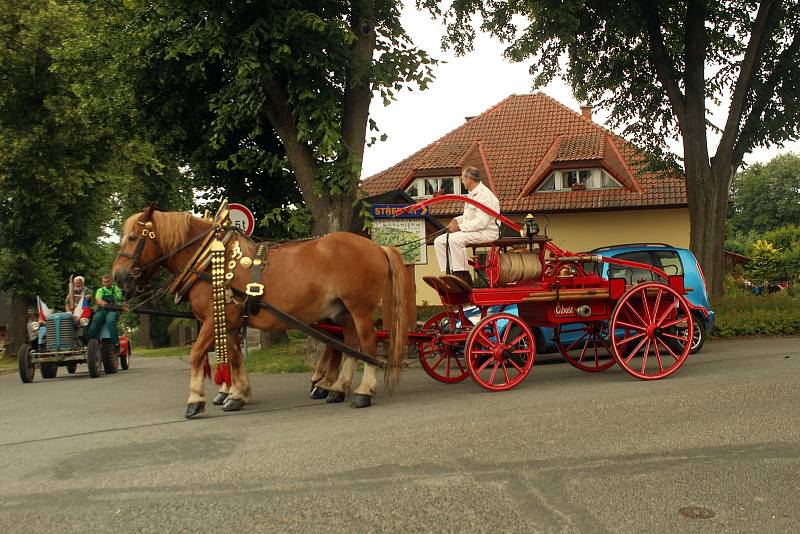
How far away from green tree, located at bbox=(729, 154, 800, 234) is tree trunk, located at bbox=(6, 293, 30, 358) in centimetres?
7566

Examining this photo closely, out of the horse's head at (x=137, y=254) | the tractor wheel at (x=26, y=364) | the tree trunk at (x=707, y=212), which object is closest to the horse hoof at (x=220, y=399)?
the horse's head at (x=137, y=254)

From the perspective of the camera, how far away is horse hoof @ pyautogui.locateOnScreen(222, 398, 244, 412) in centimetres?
791

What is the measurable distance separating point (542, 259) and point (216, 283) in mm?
3642

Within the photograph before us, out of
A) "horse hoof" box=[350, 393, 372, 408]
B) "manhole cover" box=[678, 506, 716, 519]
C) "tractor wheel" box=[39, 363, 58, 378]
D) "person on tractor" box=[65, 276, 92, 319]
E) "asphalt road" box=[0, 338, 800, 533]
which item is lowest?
→ "tractor wheel" box=[39, 363, 58, 378]

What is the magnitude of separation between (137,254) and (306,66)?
15.7 feet

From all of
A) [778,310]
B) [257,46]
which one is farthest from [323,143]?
[778,310]

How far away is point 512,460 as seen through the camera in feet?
16.9

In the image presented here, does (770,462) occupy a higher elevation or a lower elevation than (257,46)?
lower

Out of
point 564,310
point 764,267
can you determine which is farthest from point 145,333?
point 564,310

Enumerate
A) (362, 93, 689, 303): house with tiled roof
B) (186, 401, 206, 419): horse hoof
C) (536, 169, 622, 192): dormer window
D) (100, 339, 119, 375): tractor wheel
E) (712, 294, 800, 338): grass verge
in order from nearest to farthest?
(186, 401, 206, 419): horse hoof, (100, 339, 119, 375): tractor wheel, (712, 294, 800, 338): grass verge, (362, 93, 689, 303): house with tiled roof, (536, 169, 622, 192): dormer window

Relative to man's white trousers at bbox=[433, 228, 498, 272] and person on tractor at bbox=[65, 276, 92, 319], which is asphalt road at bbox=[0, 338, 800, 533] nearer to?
man's white trousers at bbox=[433, 228, 498, 272]

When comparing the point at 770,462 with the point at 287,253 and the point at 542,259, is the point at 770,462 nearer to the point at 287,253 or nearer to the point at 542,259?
the point at 542,259

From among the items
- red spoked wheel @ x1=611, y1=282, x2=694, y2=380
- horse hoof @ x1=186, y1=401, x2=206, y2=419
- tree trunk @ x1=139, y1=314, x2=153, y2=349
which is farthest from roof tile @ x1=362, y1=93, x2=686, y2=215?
horse hoof @ x1=186, y1=401, x2=206, y2=419

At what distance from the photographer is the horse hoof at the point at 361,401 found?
769 centimetres
